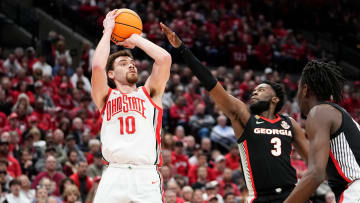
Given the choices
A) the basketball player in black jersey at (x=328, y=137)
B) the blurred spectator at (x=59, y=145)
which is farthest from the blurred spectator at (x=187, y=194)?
the basketball player in black jersey at (x=328, y=137)

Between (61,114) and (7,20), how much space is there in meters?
6.11

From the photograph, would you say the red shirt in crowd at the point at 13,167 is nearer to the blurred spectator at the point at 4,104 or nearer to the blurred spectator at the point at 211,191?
the blurred spectator at the point at 4,104

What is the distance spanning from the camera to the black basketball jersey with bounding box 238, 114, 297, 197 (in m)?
5.59

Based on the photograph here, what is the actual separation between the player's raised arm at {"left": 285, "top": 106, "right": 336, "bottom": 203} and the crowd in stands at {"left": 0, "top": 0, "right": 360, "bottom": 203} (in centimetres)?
558

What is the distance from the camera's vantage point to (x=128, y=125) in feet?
18.7

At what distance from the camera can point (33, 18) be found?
17.8 meters

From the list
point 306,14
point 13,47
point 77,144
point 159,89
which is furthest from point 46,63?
point 306,14

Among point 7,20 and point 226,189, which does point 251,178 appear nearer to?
point 226,189

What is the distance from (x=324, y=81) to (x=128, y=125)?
1912 millimetres

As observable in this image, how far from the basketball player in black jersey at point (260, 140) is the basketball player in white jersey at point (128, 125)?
1.74 ft

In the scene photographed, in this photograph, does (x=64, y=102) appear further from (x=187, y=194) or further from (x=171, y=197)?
(x=171, y=197)

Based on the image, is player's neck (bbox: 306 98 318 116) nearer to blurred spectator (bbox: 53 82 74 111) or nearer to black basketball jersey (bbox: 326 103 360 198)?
black basketball jersey (bbox: 326 103 360 198)

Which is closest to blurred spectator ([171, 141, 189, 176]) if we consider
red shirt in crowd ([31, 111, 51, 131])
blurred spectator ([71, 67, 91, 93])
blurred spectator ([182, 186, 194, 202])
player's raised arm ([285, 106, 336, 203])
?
blurred spectator ([182, 186, 194, 202])

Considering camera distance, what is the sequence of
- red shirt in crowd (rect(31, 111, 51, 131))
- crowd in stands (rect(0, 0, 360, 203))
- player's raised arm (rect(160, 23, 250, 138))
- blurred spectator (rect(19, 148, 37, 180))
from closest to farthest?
player's raised arm (rect(160, 23, 250, 138)) → crowd in stands (rect(0, 0, 360, 203)) → blurred spectator (rect(19, 148, 37, 180)) → red shirt in crowd (rect(31, 111, 51, 131))
